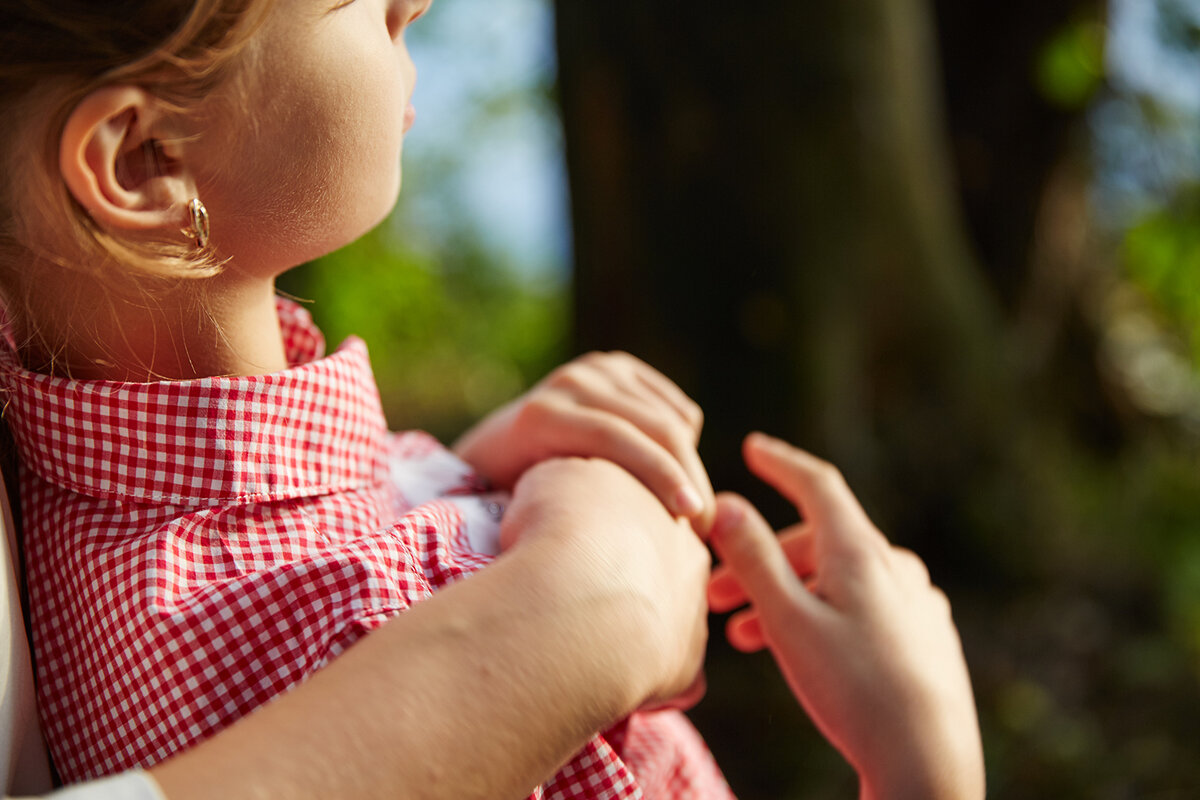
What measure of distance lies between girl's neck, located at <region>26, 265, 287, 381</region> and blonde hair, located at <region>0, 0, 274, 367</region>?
0.05ft

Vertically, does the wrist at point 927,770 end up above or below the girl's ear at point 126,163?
below

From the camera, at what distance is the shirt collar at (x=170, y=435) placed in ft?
2.48

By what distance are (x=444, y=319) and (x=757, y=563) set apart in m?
7.05

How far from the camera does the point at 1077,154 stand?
10.9 ft

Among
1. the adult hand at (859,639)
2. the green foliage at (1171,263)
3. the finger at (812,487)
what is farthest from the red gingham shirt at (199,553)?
the green foliage at (1171,263)

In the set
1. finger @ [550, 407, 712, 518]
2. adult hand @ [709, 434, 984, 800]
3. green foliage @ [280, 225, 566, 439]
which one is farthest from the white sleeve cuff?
green foliage @ [280, 225, 566, 439]

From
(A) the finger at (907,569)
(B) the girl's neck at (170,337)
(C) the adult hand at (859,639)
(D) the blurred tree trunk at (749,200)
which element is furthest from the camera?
(D) the blurred tree trunk at (749,200)

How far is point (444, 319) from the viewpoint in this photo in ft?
25.8

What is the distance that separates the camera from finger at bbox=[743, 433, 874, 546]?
1061 millimetres

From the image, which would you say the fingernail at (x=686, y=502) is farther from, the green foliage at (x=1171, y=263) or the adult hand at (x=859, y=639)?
the green foliage at (x=1171, y=263)

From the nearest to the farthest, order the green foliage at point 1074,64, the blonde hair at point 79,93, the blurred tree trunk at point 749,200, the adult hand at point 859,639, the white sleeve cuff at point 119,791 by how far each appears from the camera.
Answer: the white sleeve cuff at point 119,791 → the blonde hair at point 79,93 → the adult hand at point 859,639 → the blurred tree trunk at point 749,200 → the green foliage at point 1074,64

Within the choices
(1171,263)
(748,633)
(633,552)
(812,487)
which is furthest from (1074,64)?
(633,552)

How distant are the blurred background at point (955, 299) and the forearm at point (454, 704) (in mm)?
1331

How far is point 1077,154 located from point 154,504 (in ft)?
11.1
